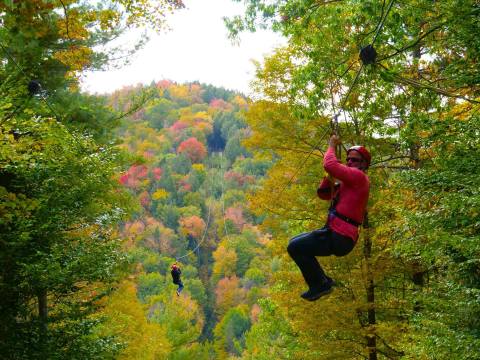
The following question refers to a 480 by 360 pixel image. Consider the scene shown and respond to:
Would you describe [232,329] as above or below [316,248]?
above

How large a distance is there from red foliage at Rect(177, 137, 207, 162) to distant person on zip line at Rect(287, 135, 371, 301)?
394 feet

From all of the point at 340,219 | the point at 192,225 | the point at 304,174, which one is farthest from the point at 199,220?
the point at 340,219

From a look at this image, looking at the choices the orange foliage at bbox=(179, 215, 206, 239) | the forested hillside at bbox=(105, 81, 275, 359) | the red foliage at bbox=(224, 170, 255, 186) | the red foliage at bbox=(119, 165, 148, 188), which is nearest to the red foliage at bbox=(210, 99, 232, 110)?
the forested hillside at bbox=(105, 81, 275, 359)

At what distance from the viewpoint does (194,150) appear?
125875 millimetres

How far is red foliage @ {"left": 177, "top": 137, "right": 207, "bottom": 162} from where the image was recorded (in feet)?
412

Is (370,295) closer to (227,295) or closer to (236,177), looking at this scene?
(227,295)

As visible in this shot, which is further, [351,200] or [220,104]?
[220,104]

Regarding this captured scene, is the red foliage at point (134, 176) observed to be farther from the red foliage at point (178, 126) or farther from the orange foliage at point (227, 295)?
the orange foliage at point (227, 295)

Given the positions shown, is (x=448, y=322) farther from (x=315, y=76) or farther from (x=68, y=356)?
(x=68, y=356)

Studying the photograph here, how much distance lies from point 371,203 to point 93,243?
6162 mm

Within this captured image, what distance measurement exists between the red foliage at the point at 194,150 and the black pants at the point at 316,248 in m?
120

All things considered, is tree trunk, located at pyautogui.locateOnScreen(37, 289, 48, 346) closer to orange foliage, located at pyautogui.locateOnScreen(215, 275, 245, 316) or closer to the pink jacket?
the pink jacket

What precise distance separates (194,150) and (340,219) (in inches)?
4789

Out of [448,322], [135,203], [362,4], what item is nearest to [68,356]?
[135,203]
